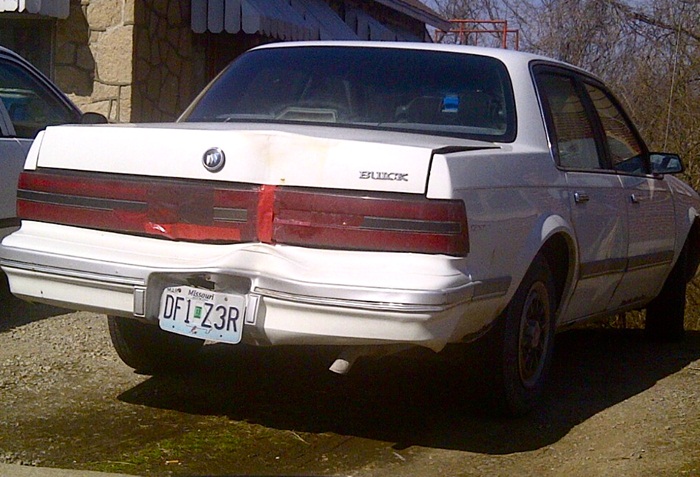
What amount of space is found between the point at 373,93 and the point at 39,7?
286 inches

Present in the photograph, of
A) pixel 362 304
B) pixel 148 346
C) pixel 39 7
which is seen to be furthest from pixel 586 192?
pixel 39 7

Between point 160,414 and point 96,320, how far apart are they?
2.03m

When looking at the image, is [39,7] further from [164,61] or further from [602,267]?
[602,267]

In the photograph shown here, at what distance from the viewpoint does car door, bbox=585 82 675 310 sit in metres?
6.19

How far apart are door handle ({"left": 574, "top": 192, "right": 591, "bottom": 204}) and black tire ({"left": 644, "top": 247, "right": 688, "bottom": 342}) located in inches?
75.1

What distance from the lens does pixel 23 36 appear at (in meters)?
12.7

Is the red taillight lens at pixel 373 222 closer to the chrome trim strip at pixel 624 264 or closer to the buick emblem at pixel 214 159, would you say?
the buick emblem at pixel 214 159

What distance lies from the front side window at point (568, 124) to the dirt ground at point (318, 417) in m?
1.11

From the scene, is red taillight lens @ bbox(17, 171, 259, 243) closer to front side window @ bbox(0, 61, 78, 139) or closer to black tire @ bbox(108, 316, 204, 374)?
black tire @ bbox(108, 316, 204, 374)

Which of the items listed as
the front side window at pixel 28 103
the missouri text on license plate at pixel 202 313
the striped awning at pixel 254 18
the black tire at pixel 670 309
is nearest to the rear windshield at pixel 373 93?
the missouri text on license plate at pixel 202 313

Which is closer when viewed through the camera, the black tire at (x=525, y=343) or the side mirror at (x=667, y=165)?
the black tire at (x=525, y=343)

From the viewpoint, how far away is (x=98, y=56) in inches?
492

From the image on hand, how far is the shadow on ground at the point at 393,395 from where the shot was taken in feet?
16.2

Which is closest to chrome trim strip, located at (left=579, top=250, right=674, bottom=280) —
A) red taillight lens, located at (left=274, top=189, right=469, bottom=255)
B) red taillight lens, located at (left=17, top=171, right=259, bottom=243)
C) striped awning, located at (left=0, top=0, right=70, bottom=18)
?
red taillight lens, located at (left=274, top=189, right=469, bottom=255)
